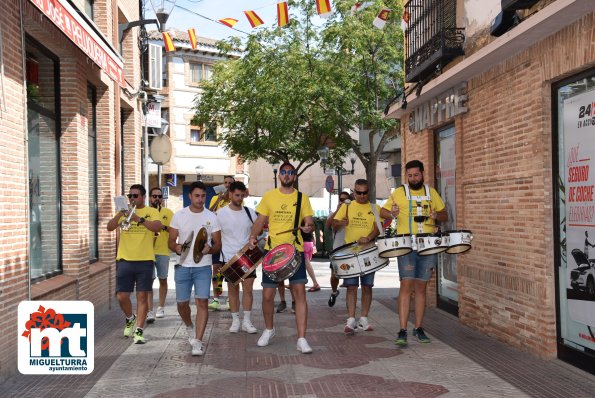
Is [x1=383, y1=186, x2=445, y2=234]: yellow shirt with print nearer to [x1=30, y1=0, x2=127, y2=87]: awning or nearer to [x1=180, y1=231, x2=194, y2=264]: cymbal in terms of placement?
[x1=180, y1=231, x2=194, y2=264]: cymbal

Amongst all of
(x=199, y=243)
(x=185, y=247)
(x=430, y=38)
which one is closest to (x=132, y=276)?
(x=185, y=247)

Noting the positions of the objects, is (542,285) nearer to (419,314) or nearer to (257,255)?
(419,314)

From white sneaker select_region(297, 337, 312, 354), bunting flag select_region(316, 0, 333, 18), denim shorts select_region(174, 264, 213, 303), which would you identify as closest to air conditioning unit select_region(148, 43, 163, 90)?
bunting flag select_region(316, 0, 333, 18)

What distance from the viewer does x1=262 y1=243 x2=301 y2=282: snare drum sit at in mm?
7785

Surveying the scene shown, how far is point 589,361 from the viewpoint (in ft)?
22.5

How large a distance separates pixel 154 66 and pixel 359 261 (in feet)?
40.7

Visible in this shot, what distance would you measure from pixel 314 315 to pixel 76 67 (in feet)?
16.4

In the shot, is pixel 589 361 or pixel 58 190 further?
pixel 58 190

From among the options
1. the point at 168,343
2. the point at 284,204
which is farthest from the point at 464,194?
the point at 168,343

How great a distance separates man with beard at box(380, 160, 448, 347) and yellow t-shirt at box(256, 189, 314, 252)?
1023mm

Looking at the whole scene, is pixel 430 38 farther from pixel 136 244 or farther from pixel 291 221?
pixel 136 244

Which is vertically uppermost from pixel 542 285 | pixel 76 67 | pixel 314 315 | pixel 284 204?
pixel 76 67

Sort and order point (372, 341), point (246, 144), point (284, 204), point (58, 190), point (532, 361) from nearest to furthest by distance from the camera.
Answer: point (532, 361), point (284, 204), point (372, 341), point (58, 190), point (246, 144)

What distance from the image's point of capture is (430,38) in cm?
1139
